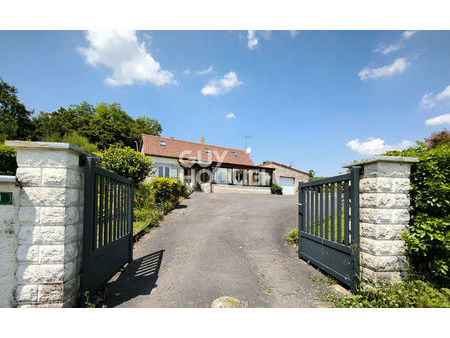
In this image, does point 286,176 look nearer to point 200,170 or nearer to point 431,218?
point 200,170

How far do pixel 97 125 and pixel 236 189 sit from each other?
885 inches

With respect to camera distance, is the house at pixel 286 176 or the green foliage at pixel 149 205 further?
the house at pixel 286 176

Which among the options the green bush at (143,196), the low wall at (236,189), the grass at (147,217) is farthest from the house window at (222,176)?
the grass at (147,217)

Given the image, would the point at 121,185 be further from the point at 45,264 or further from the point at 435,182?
the point at 435,182

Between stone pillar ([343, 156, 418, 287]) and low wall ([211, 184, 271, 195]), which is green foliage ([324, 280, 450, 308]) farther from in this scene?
low wall ([211, 184, 271, 195])

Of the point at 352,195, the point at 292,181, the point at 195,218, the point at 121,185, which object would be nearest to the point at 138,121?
the point at 292,181

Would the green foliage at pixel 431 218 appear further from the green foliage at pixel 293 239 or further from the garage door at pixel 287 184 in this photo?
the garage door at pixel 287 184

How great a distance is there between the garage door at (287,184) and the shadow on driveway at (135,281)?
22061 millimetres

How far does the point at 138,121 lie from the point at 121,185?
3658 centimetres

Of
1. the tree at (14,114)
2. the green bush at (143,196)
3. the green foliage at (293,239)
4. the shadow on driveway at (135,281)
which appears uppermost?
the tree at (14,114)

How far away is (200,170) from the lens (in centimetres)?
2144

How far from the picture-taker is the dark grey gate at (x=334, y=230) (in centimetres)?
321

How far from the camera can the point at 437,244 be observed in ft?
9.16

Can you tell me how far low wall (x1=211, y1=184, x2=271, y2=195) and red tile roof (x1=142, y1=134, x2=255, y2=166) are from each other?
526 centimetres
